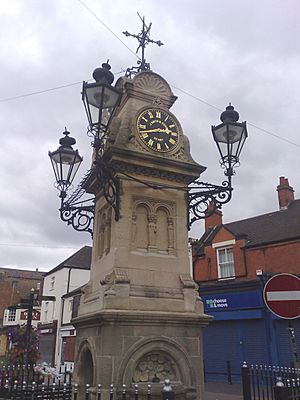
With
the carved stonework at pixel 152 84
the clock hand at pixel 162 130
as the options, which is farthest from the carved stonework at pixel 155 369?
the carved stonework at pixel 152 84

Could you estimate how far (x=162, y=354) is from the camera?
19.6 feet

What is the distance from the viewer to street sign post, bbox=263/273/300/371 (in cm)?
535

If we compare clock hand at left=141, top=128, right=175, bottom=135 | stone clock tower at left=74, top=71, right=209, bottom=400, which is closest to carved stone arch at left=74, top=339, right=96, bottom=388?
stone clock tower at left=74, top=71, right=209, bottom=400

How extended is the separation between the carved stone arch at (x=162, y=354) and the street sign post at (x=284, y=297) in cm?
155

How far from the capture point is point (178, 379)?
593cm

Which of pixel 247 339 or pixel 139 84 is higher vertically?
pixel 139 84

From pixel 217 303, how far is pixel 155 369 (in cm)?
1358

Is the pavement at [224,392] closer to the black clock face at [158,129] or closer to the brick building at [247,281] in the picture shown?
the brick building at [247,281]

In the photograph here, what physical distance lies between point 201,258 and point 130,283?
16.8 meters

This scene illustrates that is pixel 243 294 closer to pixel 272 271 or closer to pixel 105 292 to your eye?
pixel 272 271

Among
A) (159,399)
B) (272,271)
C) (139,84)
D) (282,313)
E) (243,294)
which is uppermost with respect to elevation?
(139,84)

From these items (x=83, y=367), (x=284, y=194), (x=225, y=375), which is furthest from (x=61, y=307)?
(x=83, y=367)

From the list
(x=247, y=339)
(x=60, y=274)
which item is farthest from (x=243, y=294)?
(x=60, y=274)

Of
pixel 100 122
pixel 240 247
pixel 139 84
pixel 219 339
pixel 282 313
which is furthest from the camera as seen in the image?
pixel 240 247
